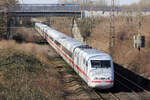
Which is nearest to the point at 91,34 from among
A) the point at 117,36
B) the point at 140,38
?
the point at 117,36

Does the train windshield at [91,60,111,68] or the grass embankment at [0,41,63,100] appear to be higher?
the train windshield at [91,60,111,68]

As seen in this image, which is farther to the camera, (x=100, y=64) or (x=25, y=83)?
(x=100, y=64)

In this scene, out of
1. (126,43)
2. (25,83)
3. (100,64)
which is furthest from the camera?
(126,43)

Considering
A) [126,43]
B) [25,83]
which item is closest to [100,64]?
[25,83]

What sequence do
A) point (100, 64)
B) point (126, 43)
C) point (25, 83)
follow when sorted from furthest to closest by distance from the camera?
point (126, 43) → point (100, 64) → point (25, 83)

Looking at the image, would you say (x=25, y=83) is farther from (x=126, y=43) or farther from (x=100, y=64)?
(x=126, y=43)

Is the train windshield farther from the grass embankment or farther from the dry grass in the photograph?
the dry grass

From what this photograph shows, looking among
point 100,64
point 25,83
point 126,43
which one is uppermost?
point 100,64

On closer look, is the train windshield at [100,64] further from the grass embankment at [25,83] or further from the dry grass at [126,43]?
the dry grass at [126,43]

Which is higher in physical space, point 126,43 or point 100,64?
point 100,64

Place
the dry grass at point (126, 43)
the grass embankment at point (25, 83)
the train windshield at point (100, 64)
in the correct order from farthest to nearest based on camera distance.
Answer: the dry grass at point (126, 43) → the train windshield at point (100, 64) → the grass embankment at point (25, 83)

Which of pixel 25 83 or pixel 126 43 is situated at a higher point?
pixel 25 83

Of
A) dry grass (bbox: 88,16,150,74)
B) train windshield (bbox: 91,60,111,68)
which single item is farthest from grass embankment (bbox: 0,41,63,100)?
dry grass (bbox: 88,16,150,74)

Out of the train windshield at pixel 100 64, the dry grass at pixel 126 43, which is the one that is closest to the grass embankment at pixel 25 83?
the train windshield at pixel 100 64
